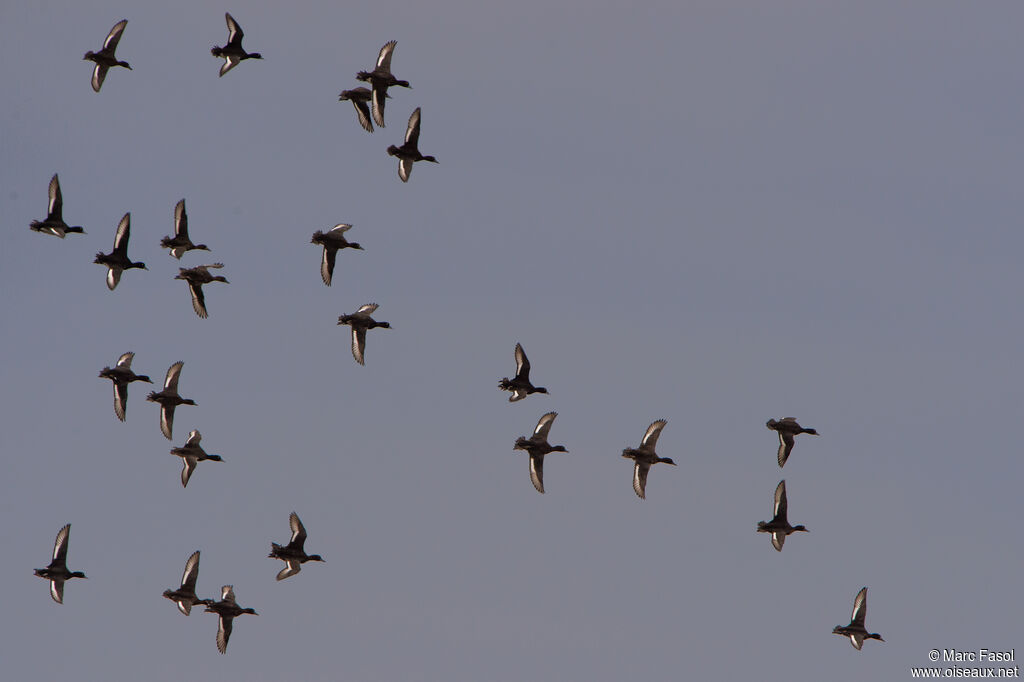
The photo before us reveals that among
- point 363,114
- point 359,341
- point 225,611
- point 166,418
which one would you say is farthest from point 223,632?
point 363,114

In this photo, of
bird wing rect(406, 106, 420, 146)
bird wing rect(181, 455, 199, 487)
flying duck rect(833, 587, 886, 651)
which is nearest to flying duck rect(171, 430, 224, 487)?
bird wing rect(181, 455, 199, 487)

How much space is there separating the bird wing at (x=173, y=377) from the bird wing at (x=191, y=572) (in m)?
7.64

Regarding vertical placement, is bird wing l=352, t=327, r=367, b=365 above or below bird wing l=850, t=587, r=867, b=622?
above

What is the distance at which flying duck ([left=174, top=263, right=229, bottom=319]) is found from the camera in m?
86.1

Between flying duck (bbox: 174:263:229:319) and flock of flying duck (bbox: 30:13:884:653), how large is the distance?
4 centimetres

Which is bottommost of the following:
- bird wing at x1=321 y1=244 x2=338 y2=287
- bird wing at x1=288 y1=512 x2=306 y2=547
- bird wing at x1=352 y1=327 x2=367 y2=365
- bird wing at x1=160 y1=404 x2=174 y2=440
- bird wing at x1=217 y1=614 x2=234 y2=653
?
bird wing at x1=217 y1=614 x2=234 y2=653

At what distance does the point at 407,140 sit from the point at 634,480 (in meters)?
18.0

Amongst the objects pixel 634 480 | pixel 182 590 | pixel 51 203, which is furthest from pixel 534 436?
pixel 51 203

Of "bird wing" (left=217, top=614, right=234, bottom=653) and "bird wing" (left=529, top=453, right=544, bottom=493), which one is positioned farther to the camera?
"bird wing" (left=217, top=614, right=234, bottom=653)

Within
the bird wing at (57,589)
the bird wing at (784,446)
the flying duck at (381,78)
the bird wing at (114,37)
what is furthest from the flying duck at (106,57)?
the bird wing at (784,446)

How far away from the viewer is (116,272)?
86.2 m

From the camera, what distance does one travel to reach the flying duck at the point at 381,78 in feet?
274

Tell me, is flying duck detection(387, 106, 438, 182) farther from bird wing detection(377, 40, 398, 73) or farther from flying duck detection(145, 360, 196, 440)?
flying duck detection(145, 360, 196, 440)

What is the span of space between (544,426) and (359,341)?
9440 millimetres
